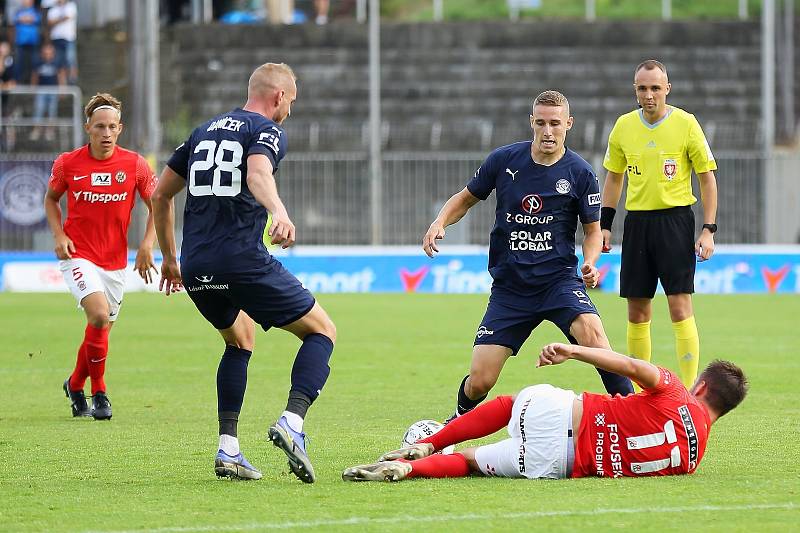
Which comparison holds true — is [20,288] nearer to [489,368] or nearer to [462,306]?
[462,306]

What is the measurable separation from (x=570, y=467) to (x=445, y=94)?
88.5ft

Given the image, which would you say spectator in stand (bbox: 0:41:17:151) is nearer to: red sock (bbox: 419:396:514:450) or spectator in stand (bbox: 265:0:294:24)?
spectator in stand (bbox: 265:0:294:24)

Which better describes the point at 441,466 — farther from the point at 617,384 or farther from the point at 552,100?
the point at 552,100

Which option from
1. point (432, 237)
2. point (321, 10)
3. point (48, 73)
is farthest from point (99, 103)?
point (321, 10)

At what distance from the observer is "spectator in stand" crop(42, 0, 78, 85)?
30766mm

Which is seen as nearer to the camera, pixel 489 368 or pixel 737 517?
pixel 737 517

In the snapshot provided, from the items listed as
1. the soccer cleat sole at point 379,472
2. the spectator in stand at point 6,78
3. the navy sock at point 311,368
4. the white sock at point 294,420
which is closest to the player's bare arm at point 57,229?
the navy sock at point 311,368

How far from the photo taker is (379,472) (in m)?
6.73

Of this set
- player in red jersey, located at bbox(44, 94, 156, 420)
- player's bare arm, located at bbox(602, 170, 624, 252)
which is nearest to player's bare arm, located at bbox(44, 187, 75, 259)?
player in red jersey, located at bbox(44, 94, 156, 420)

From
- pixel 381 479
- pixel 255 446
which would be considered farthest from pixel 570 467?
pixel 255 446

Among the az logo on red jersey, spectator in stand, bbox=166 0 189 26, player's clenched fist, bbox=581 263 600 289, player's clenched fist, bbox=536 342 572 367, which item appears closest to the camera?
player's clenched fist, bbox=536 342 572 367

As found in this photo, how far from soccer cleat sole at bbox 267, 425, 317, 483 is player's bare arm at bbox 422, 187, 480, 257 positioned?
1.80m

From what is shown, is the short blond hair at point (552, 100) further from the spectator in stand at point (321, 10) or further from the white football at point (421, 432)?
the spectator in stand at point (321, 10)

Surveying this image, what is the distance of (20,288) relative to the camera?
24766 mm
